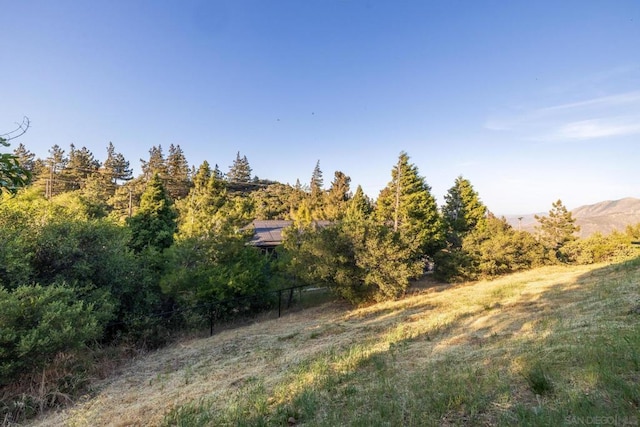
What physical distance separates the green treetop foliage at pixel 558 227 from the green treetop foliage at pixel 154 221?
26546 mm

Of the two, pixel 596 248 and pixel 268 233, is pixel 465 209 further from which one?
pixel 268 233

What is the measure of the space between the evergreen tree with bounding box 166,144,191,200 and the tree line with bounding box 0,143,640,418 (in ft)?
61.9

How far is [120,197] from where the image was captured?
32625mm

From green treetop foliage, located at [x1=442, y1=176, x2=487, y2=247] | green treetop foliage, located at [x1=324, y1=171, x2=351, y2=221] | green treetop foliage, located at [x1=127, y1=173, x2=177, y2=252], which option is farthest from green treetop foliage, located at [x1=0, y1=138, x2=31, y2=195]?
green treetop foliage, located at [x1=324, y1=171, x2=351, y2=221]

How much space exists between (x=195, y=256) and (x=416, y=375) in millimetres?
9987

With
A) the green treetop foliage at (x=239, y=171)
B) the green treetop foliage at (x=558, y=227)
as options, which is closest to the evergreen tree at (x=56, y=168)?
the green treetop foliage at (x=239, y=171)

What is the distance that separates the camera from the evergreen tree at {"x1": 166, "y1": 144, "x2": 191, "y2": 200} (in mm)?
39781

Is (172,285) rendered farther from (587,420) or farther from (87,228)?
(587,420)

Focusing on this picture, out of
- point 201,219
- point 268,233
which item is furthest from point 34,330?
point 268,233

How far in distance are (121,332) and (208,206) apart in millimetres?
5852

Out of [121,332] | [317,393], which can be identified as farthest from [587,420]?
[121,332]

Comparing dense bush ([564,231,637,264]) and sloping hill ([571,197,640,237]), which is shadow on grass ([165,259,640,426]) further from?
sloping hill ([571,197,640,237])

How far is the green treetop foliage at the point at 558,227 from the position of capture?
23859 mm

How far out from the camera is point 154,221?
63.5 ft
